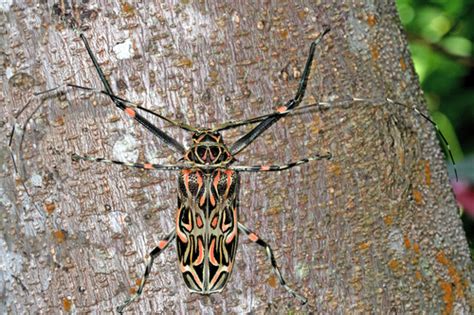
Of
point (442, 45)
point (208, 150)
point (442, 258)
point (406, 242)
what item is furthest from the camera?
point (442, 45)

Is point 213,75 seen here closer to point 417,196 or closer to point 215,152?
point 215,152

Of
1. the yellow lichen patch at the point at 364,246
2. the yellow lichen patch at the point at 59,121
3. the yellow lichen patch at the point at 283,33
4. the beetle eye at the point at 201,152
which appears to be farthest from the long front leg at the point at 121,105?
the yellow lichen patch at the point at 364,246

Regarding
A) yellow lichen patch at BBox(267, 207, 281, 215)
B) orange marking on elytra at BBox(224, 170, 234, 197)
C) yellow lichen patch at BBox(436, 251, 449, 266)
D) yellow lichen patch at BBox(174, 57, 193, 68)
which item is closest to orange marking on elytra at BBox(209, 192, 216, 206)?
orange marking on elytra at BBox(224, 170, 234, 197)

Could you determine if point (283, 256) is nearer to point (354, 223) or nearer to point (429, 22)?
point (354, 223)

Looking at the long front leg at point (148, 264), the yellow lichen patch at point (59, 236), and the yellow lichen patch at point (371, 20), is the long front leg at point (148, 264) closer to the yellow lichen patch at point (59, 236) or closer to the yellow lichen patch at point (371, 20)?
the yellow lichen patch at point (59, 236)

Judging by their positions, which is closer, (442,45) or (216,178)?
(216,178)

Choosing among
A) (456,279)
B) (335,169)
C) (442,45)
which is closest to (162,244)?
(335,169)
